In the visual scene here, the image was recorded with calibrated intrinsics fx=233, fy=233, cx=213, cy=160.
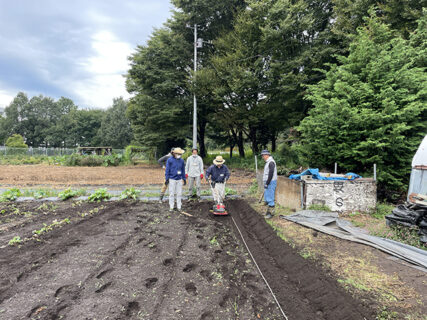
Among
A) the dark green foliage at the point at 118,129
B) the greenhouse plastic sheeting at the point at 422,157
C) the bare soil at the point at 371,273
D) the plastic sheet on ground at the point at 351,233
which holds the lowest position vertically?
the bare soil at the point at 371,273

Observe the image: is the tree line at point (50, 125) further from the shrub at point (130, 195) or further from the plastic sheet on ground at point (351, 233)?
the plastic sheet on ground at point (351, 233)

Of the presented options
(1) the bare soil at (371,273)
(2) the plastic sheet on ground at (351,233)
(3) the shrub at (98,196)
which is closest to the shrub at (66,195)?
(3) the shrub at (98,196)

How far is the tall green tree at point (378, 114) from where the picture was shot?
7203mm

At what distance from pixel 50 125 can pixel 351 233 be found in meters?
71.0

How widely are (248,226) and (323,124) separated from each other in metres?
4.82

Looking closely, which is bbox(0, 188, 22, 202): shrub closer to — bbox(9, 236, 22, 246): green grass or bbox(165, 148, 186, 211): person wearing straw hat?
bbox(9, 236, 22, 246): green grass

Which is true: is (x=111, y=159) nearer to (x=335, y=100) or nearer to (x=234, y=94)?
(x=234, y=94)

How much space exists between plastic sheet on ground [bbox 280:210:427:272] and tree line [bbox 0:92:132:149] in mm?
49720

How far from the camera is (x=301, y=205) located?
20.7 feet

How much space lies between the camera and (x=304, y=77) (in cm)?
1383

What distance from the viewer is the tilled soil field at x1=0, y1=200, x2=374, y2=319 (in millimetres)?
2580

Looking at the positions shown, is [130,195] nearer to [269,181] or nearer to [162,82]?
[269,181]

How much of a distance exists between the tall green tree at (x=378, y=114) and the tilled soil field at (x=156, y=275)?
178 inches

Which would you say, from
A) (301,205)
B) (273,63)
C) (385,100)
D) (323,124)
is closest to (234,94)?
(273,63)
